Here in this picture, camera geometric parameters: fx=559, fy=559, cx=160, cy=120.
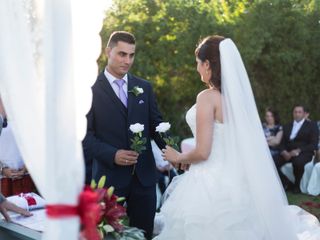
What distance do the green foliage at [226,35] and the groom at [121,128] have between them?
21.2 ft

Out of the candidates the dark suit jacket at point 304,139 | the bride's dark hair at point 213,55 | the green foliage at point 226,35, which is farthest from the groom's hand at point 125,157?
the green foliage at point 226,35

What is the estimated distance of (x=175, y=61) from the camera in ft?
37.2

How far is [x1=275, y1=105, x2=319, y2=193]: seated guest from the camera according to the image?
9664 millimetres

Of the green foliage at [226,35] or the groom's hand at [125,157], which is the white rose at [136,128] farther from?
the green foliage at [226,35]

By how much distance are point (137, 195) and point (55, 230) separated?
2.09 m

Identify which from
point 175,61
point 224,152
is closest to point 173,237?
point 224,152

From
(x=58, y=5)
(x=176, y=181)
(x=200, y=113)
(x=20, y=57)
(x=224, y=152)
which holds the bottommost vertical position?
(x=176, y=181)

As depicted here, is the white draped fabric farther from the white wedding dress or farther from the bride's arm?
the white wedding dress

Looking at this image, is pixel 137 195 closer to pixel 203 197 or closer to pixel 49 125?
pixel 203 197

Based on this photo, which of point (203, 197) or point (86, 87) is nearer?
point (86, 87)

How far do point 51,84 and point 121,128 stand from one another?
2.14 m

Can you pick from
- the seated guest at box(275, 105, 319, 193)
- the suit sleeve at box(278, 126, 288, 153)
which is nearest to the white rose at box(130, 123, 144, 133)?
the seated guest at box(275, 105, 319, 193)

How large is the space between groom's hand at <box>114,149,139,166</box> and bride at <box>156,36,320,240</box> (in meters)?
0.25

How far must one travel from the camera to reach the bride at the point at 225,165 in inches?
155
